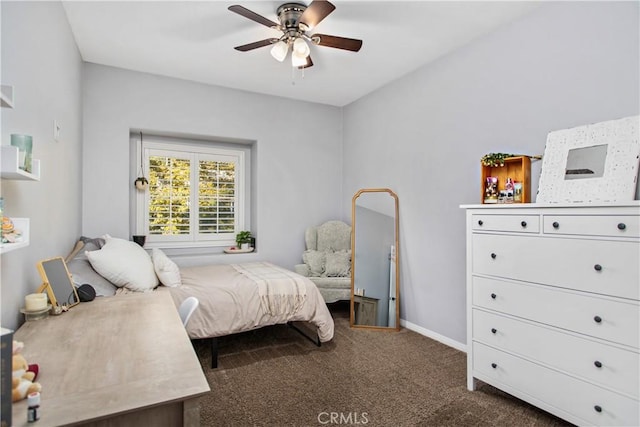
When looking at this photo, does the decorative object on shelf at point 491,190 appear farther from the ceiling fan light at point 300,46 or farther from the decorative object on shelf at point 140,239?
the decorative object on shelf at point 140,239

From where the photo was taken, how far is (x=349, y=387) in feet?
8.00

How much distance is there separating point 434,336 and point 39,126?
3.45 m

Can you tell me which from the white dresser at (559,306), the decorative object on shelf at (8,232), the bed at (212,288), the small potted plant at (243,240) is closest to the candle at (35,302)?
the decorative object on shelf at (8,232)

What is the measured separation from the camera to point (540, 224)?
6.64 ft

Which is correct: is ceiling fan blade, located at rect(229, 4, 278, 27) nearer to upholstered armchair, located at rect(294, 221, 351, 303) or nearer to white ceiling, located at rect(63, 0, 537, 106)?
white ceiling, located at rect(63, 0, 537, 106)

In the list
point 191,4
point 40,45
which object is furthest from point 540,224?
point 40,45

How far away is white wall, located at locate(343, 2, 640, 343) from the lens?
2146 millimetres

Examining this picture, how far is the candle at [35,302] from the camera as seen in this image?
1650 mm

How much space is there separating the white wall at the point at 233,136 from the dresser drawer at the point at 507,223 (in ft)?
8.41

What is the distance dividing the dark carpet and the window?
1.45 m

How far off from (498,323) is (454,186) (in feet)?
4.30

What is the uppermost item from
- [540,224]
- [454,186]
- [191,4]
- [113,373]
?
[191,4]

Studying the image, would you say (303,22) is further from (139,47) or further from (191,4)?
(139,47)

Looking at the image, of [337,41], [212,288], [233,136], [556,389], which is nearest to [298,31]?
[337,41]
